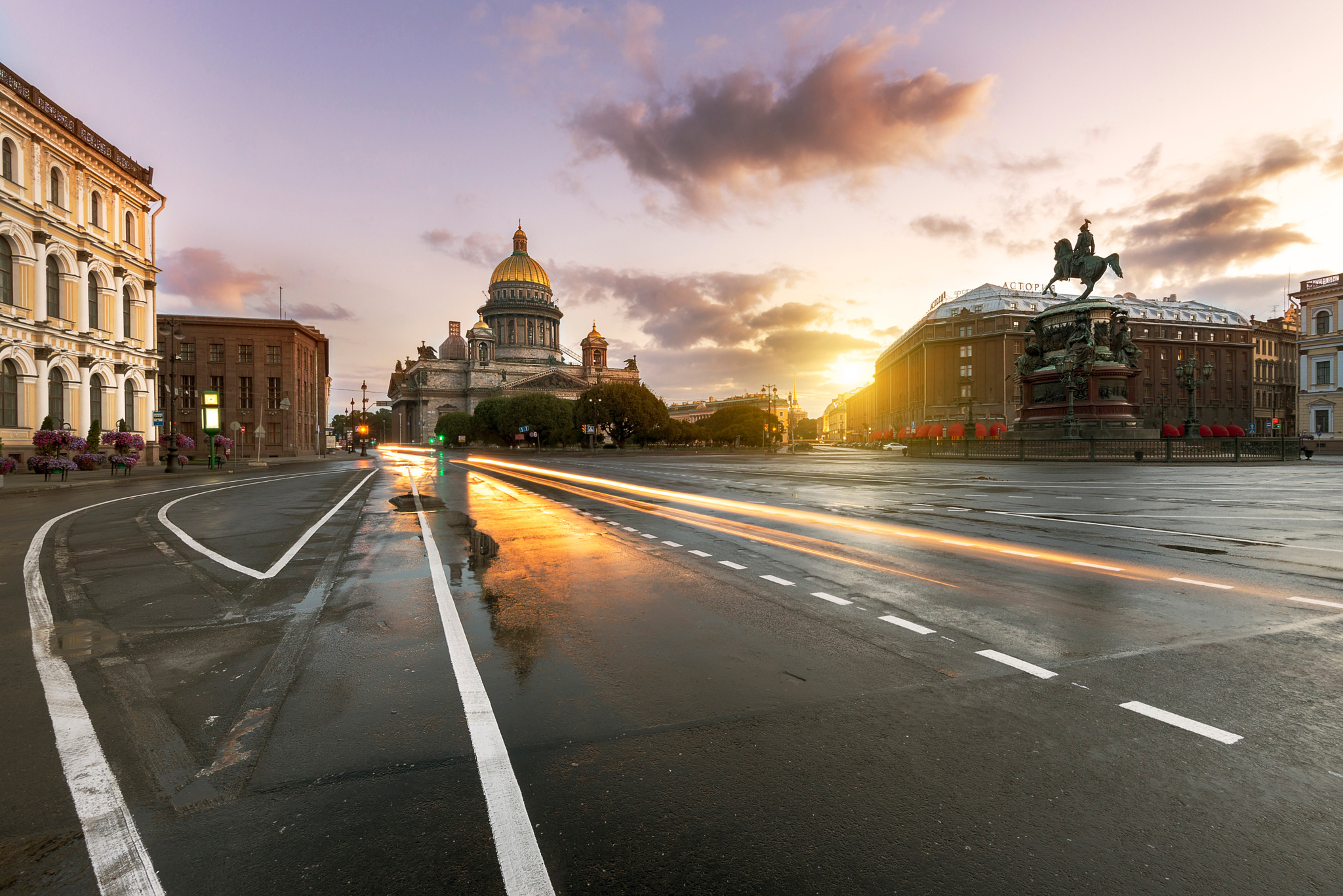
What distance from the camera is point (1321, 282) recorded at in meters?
58.8

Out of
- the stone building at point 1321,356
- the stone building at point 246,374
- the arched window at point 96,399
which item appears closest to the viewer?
the arched window at point 96,399

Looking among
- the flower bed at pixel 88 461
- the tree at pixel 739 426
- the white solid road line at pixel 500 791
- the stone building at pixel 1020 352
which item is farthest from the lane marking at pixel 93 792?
the tree at pixel 739 426

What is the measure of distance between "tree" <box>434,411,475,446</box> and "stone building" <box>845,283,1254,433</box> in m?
67.0

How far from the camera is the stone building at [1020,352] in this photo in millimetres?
95750

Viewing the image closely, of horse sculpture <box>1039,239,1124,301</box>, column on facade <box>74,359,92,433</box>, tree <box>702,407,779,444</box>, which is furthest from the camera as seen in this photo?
tree <box>702,407,779,444</box>

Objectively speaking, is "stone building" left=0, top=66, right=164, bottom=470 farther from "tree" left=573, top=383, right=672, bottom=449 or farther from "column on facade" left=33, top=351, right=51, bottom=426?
"tree" left=573, top=383, right=672, bottom=449

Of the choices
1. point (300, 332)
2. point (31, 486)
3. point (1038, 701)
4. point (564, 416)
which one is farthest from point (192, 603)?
point (564, 416)

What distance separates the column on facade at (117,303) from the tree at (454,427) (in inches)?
2700

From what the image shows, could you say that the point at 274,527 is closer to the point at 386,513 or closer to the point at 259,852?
the point at 386,513

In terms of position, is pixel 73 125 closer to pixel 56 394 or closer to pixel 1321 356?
pixel 56 394

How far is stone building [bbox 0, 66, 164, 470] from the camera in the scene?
2897 cm

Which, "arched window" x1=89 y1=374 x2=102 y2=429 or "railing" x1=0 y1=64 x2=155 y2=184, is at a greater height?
"railing" x1=0 y1=64 x2=155 y2=184

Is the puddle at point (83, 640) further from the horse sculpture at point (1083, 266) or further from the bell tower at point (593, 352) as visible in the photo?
the bell tower at point (593, 352)

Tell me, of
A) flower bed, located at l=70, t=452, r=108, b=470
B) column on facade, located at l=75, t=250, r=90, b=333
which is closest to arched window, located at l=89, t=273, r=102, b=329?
column on facade, located at l=75, t=250, r=90, b=333
